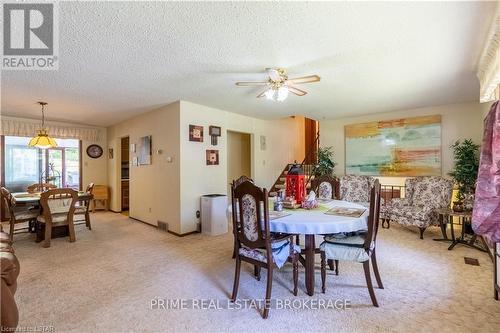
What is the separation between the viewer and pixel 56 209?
12.8 feet

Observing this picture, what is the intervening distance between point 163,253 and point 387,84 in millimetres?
3846

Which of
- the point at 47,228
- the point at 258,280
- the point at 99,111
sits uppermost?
the point at 99,111

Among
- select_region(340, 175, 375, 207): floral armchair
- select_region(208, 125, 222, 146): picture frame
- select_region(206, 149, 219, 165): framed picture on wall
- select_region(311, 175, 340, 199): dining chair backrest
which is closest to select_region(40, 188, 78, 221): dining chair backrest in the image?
select_region(206, 149, 219, 165): framed picture on wall

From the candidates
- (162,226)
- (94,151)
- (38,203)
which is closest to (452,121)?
(162,226)

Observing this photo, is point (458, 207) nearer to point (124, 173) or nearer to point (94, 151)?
point (124, 173)

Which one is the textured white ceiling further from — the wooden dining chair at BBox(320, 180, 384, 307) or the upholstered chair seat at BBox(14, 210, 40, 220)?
the upholstered chair seat at BBox(14, 210, 40, 220)

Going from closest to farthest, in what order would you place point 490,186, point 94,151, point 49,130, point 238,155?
point 490,186 < point 49,130 < point 94,151 < point 238,155

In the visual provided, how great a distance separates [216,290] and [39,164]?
6123 millimetres

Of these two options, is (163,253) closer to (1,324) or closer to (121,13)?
(1,324)

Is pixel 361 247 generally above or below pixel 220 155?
below

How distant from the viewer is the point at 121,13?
6.02 feet

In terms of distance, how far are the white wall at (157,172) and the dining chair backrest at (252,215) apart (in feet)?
7.88

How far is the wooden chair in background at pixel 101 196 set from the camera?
6.56m

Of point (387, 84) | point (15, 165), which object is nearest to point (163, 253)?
point (387, 84)
